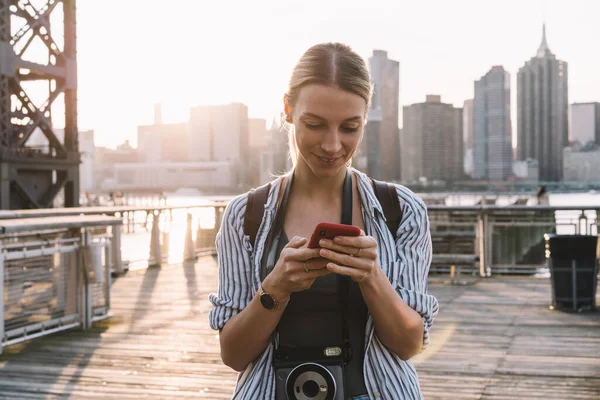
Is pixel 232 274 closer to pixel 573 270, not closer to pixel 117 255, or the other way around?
pixel 573 270

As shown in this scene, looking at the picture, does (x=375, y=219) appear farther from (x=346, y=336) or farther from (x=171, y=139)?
(x=171, y=139)

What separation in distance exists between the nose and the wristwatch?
358 mm

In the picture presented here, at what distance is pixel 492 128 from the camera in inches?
4050

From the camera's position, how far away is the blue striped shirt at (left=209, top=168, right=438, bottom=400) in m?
1.50

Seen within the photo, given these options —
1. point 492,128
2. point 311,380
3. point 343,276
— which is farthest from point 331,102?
point 492,128

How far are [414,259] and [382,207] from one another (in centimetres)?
15

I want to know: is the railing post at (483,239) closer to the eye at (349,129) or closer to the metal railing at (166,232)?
the metal railing at (166,232)

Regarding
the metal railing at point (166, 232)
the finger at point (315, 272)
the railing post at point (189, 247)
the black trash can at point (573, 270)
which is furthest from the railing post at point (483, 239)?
the finger at point (315, 272)

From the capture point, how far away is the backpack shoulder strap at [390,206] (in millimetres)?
1572

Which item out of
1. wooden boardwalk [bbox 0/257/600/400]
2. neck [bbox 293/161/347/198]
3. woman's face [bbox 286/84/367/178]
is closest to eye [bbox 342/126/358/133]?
woman's face [bbox 286/84/367/178]

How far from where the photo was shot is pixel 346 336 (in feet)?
4.77

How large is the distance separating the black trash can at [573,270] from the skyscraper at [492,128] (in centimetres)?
8233

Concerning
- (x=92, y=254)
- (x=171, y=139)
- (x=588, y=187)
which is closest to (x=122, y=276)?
(x=92, y=254)

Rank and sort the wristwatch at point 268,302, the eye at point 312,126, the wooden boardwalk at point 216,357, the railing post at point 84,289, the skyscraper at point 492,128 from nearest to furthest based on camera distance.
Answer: the wristwatch at point 268,302 < the eye at point 312,126 < the wooden boardwalk at point 216,357 < the railing post at point 84,289 < the skyscraper at point 492,128
